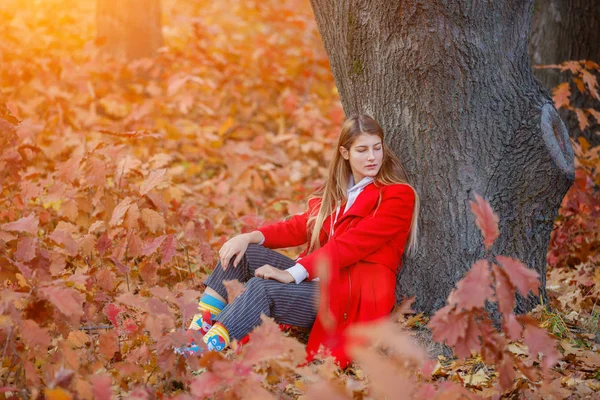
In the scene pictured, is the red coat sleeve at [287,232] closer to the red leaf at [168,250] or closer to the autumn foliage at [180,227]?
the autumn foliage at [180,227]

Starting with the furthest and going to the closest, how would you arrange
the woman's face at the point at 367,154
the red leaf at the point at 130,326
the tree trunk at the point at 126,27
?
the tree trunk at the point at 126,27 < the woman's face at the point at 367,154 < the red leaf at the point at 130,326

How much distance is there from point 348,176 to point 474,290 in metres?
1.64

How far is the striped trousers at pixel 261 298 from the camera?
3080mm

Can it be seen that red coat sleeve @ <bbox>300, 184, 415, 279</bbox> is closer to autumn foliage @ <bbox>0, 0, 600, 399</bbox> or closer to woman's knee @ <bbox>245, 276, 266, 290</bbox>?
woman's knee @ <bbox>245, 276, 266, 290</bbox>

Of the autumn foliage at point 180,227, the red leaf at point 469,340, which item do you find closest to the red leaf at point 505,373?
the autumn foliage at point 180,227

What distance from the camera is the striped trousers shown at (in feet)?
10.1

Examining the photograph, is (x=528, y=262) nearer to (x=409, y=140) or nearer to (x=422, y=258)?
(x=422, y=258)

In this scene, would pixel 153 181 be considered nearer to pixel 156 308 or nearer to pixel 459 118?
pixel 156 308

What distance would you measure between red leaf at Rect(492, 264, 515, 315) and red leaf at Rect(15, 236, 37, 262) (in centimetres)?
185

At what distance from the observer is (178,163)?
6.36 metres

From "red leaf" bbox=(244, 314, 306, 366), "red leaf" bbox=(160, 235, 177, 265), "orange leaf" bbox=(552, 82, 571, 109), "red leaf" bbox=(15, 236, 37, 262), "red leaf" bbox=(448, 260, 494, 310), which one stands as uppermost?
"orange leaf" bbox=(552, 82, 571, 109)

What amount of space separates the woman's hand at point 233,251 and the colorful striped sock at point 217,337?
417 mm

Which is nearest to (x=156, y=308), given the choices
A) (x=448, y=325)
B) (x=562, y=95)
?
(x=448, y=325)

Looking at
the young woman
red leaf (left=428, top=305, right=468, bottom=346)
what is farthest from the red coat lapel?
red leaf (left=428, top=305, right=468, bottom=346)
